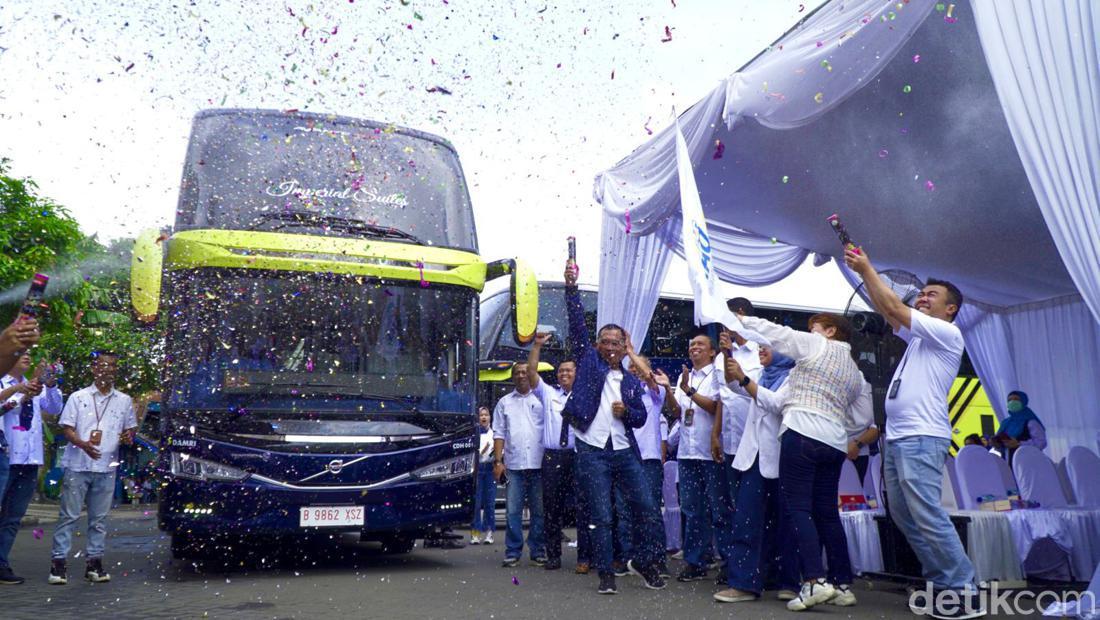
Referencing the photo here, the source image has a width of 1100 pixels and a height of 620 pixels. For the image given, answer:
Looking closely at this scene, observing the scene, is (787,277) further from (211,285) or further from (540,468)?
(211,285)

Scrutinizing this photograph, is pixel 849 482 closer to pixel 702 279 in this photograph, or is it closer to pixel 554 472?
pixel 554 472

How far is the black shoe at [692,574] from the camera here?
766cm

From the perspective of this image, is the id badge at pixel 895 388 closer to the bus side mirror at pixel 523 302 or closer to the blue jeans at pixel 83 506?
the bus side mirror at pixel 523 302

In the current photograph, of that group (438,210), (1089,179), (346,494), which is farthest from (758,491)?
(438,210)

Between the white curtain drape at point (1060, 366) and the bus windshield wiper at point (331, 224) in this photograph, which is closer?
the bus windshield wiper at point (331, 224)

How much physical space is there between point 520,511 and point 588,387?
2.46 m

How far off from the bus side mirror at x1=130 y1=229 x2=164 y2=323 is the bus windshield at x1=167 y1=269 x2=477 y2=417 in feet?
0.52

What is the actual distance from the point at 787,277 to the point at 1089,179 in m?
6.03

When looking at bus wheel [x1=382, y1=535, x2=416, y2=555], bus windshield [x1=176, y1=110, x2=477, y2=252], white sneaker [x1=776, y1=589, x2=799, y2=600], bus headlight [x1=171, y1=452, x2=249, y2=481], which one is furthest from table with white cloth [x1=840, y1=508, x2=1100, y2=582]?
bus wheel [x1=382, y1=535, x2=416, y2=555]

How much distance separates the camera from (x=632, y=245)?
10375 mm

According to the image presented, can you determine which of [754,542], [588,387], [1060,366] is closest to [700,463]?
[588,387]

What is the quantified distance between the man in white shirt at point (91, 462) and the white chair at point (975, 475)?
6828mm

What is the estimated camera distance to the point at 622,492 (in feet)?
24.4

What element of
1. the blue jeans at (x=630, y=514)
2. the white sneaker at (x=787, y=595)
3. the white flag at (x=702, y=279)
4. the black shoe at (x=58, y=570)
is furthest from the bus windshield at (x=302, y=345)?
the white sneaker at (x=787, y=595)
